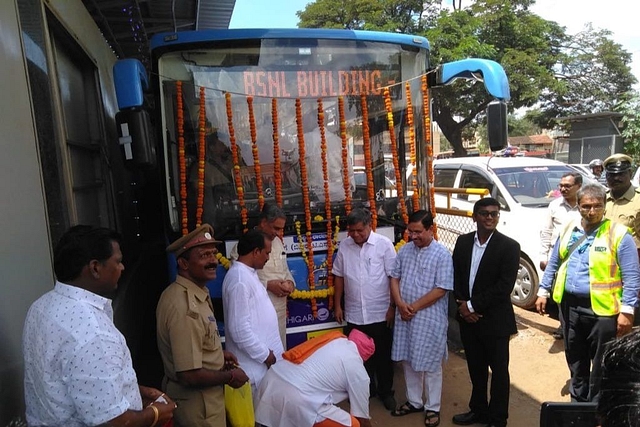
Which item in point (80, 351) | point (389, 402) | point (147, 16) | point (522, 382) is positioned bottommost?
point (522, 382)

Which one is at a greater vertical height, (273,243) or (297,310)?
(273,243)

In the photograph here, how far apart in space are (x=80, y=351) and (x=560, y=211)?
446 centimetres

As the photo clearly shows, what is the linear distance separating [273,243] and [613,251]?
2307 mm

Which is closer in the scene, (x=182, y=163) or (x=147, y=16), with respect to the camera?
(x=182, y=163)

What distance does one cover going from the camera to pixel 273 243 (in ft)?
10.7

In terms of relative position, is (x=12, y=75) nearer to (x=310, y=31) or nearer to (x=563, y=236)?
(x=310, y=31)

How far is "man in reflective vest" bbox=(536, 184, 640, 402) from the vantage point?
2969mm

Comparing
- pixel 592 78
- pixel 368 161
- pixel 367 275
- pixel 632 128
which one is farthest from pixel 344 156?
pixel 592 78

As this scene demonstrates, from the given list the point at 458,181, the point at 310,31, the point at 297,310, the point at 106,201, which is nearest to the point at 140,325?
the point at 106,201

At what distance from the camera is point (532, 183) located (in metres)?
6.22

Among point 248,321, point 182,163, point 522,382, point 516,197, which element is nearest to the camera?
point 248,321

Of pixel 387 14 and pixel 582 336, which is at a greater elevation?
pixel 387 14

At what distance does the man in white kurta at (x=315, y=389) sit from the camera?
2305mm

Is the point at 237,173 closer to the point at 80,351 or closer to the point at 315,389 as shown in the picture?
the point at 315,389
